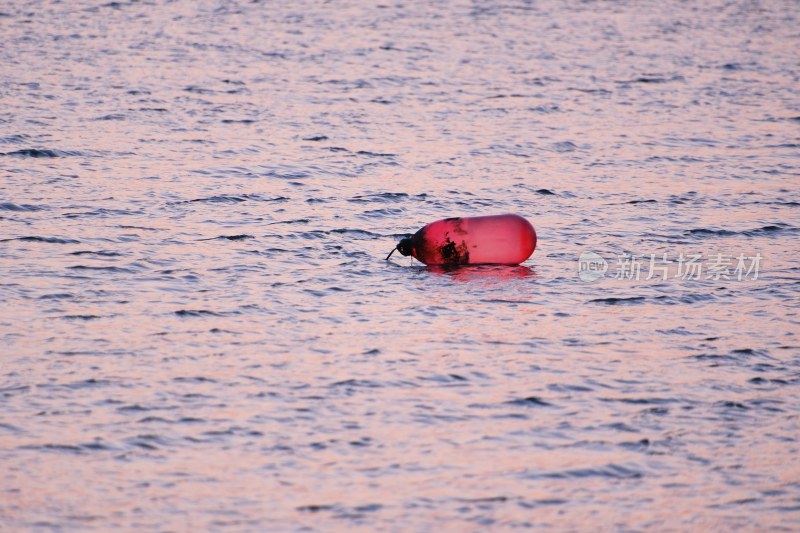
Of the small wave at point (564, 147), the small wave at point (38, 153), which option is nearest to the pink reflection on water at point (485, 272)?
the small wave at point (564, 147)

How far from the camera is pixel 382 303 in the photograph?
10234mm

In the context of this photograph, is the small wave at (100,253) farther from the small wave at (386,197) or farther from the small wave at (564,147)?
the small wave at (564,147)

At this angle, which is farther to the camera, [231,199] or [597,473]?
[231,199]

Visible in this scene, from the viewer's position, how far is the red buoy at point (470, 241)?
11.1 metres

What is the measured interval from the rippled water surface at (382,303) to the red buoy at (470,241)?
0.20 m

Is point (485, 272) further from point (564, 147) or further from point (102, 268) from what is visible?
point (564, 147)

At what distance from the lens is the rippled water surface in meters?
6.97

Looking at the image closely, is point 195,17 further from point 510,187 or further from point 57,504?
point 57,504

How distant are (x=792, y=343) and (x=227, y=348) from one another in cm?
424

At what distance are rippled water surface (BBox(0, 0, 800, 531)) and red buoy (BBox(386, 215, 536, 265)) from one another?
200 mm

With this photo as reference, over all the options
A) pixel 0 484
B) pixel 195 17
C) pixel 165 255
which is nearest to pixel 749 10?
pixel 195 17

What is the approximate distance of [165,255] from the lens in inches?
449

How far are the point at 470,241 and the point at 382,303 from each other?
4.26ft

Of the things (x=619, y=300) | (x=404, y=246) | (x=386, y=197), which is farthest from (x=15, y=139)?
(x=619, y=300)
